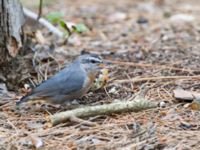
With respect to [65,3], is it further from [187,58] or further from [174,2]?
[187,58]

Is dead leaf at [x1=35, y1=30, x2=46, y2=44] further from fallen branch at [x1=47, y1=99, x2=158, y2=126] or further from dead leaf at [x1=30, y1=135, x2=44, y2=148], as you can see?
dead leaf at [x1=30, y1=135, x2=44, y2=148]

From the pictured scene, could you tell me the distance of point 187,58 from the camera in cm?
521

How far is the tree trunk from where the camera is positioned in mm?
4328

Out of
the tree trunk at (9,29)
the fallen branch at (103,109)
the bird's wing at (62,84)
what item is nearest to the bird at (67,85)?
the bird's wing at (62,84)

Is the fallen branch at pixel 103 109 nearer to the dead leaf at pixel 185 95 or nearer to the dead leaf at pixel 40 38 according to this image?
the dead leaf at pixel 185 95

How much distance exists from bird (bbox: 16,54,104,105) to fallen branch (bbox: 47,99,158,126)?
31cm

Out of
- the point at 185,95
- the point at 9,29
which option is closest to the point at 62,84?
the point at 9,29

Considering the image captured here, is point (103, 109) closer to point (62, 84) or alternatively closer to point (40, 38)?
point (62, 84)

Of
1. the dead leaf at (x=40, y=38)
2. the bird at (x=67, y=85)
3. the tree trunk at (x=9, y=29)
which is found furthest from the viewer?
the dead leaf at (x=40, y=38)

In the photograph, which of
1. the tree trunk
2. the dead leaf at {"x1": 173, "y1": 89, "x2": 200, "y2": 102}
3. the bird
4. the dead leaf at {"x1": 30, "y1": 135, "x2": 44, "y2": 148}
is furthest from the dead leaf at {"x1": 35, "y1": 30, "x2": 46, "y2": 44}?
the dead leaf at {"x1": 30, "y1": 135, "x2": 44, "y2": 148}

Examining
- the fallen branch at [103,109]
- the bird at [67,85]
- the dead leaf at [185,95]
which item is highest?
the bird at [67,85]

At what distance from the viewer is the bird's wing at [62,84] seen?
3.96m

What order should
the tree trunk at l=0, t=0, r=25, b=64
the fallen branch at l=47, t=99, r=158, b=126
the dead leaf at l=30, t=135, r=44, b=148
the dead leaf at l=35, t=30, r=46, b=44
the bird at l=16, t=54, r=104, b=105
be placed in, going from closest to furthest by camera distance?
1. the dead leaf at l=30, t=135, r=44, b=148
2. the fallen branch at l=47, t=99, r=158, b=126
3. the bird at l=16, t=54, r=104, b=105
4. the tree trunk at l=0, t=0, r=25, b=64
5. the dead leaf at l=35, t=30, r=46, b=44

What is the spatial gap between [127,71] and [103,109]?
47.6 inches
